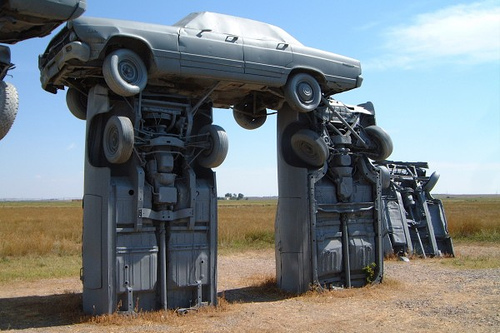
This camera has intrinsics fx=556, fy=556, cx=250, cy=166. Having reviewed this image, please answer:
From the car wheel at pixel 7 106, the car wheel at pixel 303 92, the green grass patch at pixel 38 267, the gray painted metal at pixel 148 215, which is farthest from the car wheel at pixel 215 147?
the green grass patch at pixel 38 267

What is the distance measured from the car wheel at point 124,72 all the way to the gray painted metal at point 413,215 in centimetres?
1099

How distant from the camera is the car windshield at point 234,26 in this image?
33.9 ft

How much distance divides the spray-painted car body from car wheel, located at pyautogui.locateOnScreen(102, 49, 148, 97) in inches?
8.8

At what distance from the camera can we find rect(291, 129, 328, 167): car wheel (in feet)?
37.9

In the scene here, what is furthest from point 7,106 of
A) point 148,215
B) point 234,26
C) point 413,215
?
point 413,215

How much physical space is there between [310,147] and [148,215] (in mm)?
4036

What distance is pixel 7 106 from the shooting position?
6.62m

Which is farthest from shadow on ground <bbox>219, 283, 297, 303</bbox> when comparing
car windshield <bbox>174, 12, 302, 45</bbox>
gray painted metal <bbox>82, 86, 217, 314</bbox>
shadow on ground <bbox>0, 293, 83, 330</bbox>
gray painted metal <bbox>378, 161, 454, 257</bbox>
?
gray painted metal <bbox>378, 161, 454, 257</bbox>

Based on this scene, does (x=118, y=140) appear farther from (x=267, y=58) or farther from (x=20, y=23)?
(x=267, y=58)

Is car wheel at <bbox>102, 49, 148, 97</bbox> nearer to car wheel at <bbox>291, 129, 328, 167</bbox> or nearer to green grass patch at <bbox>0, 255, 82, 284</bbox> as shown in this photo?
car wheel at <bbox>291, 129, 328, 167</bbox>

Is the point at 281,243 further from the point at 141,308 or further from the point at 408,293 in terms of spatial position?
the point at 141,308

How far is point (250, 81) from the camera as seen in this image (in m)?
10.5

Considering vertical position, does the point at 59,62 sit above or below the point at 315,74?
below

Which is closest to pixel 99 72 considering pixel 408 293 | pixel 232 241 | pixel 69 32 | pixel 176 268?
pixel 69 32
